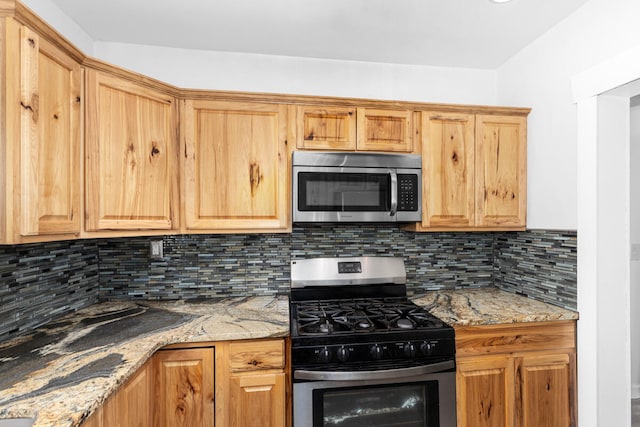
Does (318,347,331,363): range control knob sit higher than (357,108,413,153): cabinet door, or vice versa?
(357,108,413,153): cabinet door

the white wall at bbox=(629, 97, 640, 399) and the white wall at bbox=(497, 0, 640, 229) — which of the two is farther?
the white wall at bbox=(629, 97, 640, 399)

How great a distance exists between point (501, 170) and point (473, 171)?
192 mm

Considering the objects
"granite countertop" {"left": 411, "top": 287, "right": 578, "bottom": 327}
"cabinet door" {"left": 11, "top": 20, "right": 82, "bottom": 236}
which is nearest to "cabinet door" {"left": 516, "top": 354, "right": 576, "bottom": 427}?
"granite countertop" {"left": 411, "top": 287, "right": 578, "bottom": 327}

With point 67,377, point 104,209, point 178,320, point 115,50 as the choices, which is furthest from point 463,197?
point 115,50

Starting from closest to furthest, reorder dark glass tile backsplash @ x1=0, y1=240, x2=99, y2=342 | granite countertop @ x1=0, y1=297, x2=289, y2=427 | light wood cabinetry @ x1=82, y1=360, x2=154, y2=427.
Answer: granite countertop @ x1=0, y1=297, x2=289, y2=427 < light wood cabinetry @ x1=82, y1=360, x2=154, y2=427 < dark glass tile backsplash @ x1=0, y1=240, x2=99, y2=342

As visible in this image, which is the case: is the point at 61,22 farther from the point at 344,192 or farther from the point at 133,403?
the point at 133,403

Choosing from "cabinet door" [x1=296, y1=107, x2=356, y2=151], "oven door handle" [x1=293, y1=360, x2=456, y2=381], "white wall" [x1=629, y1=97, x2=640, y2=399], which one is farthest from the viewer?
"white wall" [x1=629, y1=97, x2=640, y2=399]

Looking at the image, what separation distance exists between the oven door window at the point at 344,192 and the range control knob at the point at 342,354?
0.75m

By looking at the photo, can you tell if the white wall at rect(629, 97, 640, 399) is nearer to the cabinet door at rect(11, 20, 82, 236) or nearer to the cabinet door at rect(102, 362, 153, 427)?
the cabinet door at rect(102, 362, 153, 427)

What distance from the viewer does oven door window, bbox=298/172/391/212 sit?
78.8 inches

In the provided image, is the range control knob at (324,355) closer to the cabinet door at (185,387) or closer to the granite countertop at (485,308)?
the cabinet door at (185,387)

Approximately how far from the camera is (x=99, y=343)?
57.6 inches

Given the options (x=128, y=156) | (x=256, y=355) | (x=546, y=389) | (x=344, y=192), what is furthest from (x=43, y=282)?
(x=546, y=389)

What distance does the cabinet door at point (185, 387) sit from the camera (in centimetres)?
158
